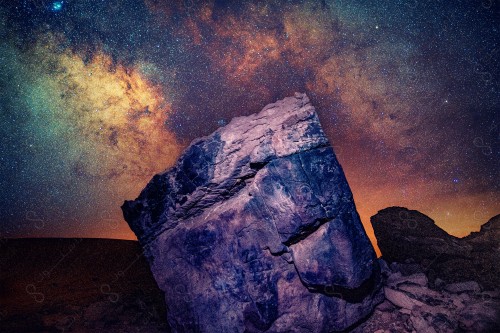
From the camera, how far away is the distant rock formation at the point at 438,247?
616 centimetres

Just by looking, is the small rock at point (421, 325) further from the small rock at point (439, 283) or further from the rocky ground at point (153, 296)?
the small rock at point (439, 283)

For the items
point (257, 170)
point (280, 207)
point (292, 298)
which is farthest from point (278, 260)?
point (257, 170)

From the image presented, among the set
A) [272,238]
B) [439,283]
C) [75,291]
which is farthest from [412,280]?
[75,291]

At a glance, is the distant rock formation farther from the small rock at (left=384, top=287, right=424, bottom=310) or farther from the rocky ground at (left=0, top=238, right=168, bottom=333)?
the rocky ground at (left=0, top=238, right=168, bottom=333)

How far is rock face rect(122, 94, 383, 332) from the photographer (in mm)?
4793

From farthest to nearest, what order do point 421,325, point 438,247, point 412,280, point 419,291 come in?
point 438,247 → point 412,280 → point 419,291 → point 421,325

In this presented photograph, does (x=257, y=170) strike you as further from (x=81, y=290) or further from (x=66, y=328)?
(x=81, y=290)

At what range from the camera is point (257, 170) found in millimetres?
5262

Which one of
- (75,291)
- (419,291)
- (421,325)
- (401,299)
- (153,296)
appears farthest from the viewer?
(75,291)

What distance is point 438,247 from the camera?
23.5 feet

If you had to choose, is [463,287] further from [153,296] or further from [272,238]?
[153,296]

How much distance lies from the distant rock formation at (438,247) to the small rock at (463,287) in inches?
15.2

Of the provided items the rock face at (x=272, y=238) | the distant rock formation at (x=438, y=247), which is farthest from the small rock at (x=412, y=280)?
the rock face at (x=272, y=238)

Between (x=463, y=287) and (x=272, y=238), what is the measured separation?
485 centimetres
